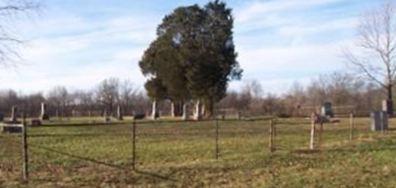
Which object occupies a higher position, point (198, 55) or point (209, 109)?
point (198, 55)

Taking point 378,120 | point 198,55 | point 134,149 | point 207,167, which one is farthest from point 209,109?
point 207,167

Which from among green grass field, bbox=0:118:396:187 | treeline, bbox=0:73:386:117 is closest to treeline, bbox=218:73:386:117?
treeline, bbox=0:73:386:117

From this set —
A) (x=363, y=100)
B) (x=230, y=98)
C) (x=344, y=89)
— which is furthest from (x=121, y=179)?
(x=230, y=98)

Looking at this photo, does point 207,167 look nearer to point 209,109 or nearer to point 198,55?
point 198,55

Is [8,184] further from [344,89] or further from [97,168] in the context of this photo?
[344,89]

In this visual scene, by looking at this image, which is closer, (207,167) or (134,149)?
(207,167)

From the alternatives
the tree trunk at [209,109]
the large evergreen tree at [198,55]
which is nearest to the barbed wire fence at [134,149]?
the large evergreen tree at [198,55]

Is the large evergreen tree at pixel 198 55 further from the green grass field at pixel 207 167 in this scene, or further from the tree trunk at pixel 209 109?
the green grass field at pixel 207 167

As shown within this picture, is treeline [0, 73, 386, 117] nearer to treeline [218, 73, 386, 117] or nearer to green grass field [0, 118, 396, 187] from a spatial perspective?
treeline [218, 73, 386, 117]

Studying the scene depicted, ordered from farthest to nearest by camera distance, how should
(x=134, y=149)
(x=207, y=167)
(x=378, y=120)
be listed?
(x=378, y=120), (x=134, y=149), (x=207, y=167)

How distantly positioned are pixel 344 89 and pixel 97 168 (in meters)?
97.5

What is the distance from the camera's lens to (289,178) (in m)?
16.0

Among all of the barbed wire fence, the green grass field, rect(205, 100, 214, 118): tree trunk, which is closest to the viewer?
the green grass field

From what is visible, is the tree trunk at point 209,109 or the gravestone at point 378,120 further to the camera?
the tree trunk at point 209,109
